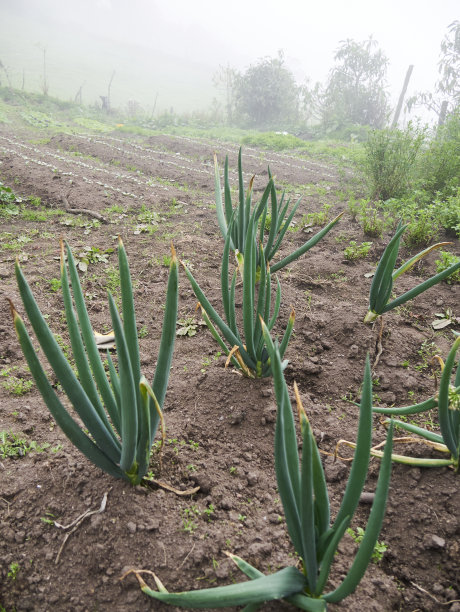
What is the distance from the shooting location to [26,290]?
Answer: 2.90ft

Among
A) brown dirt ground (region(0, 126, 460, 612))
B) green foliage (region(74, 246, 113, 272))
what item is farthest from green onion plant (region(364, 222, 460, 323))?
green foliage (region(74, 246, 113, 272))

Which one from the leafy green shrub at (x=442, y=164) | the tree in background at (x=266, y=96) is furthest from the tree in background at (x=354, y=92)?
the leafy green shrub at (x=442, y=164)

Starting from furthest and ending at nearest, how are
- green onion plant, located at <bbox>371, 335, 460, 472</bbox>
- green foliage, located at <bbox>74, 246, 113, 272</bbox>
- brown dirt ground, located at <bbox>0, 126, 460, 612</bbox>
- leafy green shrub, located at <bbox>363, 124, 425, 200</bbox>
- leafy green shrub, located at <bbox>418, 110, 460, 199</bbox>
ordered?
leafy green shrub, located at <bbox>363, 124, 425, 200</bbox>
leafy green shrub, located at <bbox>418, 110, 460, 199</bbox>
green foliage, located at <bbox>74, 246, 113, 272</bbox>
green onion plant, located at <bbox>371, 335, 460, 472</bbox>
brown dirt ground, located at <bbox>0, 126, 460, 612</bbox>

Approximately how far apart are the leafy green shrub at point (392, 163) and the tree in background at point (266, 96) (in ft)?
44.4

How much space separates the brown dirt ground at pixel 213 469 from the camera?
1083 mm

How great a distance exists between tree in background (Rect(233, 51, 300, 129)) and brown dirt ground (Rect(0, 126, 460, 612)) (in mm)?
16412

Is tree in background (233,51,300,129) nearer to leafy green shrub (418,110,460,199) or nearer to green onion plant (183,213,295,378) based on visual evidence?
leafy green shrub (418,110,460,199)

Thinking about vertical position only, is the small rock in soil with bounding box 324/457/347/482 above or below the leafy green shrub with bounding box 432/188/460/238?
below

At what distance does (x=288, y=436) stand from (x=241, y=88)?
20.0 meters

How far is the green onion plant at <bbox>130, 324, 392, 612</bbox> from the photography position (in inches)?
30.8

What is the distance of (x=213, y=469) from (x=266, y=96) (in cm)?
1910

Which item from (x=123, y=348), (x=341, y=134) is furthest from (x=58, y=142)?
(x=341, y=134)

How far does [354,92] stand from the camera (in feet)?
56.3

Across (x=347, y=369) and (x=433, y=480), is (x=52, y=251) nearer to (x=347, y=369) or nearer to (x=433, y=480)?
(x=347, y=369)
